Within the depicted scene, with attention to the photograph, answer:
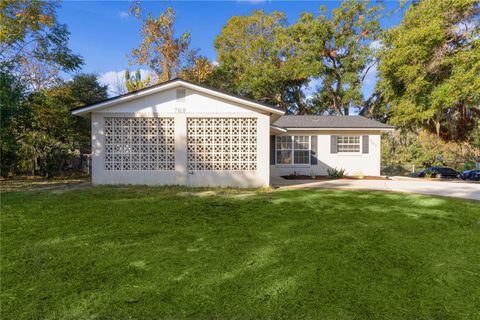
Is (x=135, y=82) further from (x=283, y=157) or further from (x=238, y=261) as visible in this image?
(x=238, y=261)

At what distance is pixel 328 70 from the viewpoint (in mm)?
27016

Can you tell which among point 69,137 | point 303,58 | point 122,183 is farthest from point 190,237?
point 303,58

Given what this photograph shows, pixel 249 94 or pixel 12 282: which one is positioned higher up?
pixel 249 94

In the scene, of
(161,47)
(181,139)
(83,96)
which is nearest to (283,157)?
(181,139)

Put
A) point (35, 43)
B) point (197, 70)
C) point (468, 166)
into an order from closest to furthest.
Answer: point (35, 43), point (468, 166), point (197, 70)

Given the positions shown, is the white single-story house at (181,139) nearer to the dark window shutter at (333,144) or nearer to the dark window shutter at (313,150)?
the dark window shutter at (313,150)

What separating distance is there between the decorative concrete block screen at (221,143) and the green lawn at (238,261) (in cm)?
325

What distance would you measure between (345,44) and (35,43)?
919 inches

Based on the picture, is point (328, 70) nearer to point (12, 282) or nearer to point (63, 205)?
point (63, 205)

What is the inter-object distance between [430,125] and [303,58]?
12.0m

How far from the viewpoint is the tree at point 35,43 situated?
12547 millimetres

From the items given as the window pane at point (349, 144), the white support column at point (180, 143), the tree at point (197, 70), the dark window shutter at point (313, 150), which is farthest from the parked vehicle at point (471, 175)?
the tree at point (197, 70)

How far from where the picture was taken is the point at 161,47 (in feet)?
84.7

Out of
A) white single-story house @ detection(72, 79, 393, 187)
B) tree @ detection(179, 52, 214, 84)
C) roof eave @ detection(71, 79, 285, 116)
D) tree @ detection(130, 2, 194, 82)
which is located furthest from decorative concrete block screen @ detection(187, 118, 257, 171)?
tree @ detection(130, 2, 194, 82)
